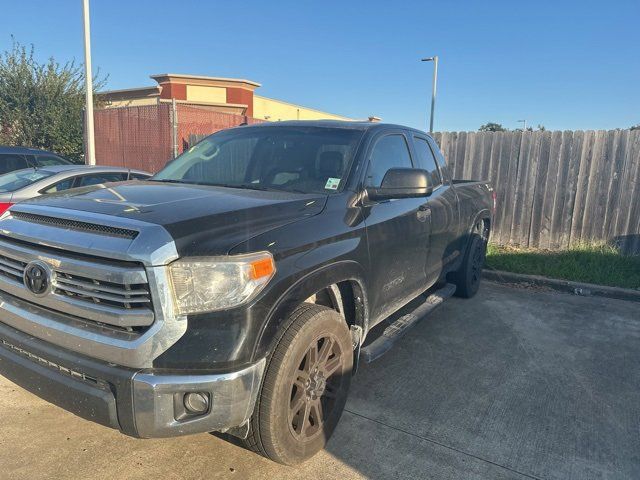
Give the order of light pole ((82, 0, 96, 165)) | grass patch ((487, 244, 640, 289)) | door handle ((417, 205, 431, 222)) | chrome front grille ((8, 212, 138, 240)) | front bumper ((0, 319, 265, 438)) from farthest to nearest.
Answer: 1. light pole ((82, 0, 96, 165))
2. grass patch ((487, 244, 640, 289))
3. door handle ((417, 205, 431, 222))
4. chrome front grille ((8, 212, 138, 240))
5. front bumper ((0, 319, 265, 438))

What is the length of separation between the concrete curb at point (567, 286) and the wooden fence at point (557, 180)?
1545 mm

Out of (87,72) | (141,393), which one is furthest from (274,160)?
(87,72)

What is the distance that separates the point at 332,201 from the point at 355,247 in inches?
12.8

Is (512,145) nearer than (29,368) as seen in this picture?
No

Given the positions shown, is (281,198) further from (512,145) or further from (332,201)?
(512,145)

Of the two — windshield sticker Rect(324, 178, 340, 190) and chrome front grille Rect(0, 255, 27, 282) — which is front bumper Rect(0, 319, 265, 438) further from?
windshield sticker Rect(324, 178, 340, 190)

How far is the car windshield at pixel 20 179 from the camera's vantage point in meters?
5.88

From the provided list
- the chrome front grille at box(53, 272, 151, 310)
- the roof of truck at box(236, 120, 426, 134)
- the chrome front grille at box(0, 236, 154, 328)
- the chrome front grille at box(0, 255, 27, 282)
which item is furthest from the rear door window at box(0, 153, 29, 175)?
the chrome front grille at box(53, 272, 151, 310)

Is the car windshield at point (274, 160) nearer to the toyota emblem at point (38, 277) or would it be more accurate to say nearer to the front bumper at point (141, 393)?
the toyota emblem at point (38, 277)

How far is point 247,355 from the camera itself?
7.07 ft

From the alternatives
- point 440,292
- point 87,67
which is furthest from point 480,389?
point 87,67

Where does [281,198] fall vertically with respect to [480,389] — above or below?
above

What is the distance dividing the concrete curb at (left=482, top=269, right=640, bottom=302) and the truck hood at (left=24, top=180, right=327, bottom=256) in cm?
497

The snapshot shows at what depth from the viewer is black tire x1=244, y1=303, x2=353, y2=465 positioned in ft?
7.68
